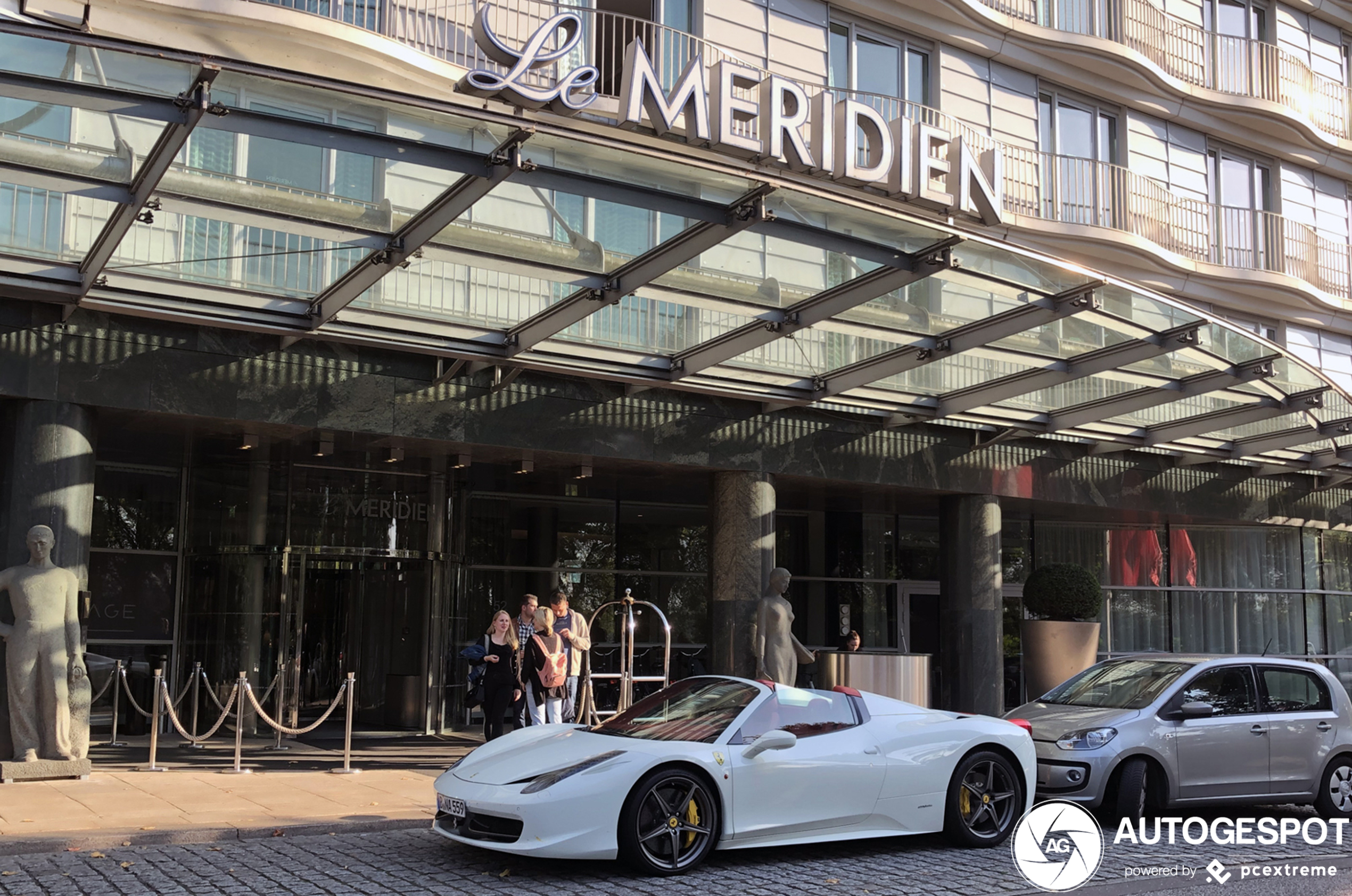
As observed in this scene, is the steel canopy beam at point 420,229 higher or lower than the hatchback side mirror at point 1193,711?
higher

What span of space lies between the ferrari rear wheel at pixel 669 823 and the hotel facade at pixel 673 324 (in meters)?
4.45

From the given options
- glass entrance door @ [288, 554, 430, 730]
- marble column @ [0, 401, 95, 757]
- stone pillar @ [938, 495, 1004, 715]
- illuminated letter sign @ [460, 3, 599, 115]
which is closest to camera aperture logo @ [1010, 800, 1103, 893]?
stone pillar @ [938, 495, 1004, 715]

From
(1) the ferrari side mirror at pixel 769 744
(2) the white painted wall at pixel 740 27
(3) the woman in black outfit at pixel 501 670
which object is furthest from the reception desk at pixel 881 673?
(2) the white painted wall at pixel 740 27

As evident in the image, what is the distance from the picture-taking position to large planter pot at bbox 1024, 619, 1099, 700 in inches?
714

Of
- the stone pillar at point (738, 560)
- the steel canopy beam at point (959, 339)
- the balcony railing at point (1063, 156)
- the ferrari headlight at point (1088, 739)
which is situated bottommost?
Answer: the ferrari headlight at point (1088, 739)

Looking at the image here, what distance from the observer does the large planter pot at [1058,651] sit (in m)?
18.1

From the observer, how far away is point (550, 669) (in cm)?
1377

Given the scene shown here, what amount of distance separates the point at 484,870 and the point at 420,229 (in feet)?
17.0

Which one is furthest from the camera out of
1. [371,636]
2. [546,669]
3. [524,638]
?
[371,636]

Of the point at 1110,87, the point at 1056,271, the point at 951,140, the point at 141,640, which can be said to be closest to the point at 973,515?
the point at 951,140

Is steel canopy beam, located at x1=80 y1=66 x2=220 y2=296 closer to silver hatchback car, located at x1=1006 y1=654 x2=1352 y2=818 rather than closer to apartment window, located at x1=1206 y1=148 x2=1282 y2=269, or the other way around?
silver hatchback car, located at x1=1006 y1=654 x2=1352 y2=818

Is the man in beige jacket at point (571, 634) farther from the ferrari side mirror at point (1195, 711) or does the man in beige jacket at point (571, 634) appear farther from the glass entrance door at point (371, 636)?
the ferrari side mirror at point (1195, 711)

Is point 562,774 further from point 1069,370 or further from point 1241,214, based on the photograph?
point 1241,214

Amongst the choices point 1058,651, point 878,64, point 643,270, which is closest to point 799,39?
point 878,64
